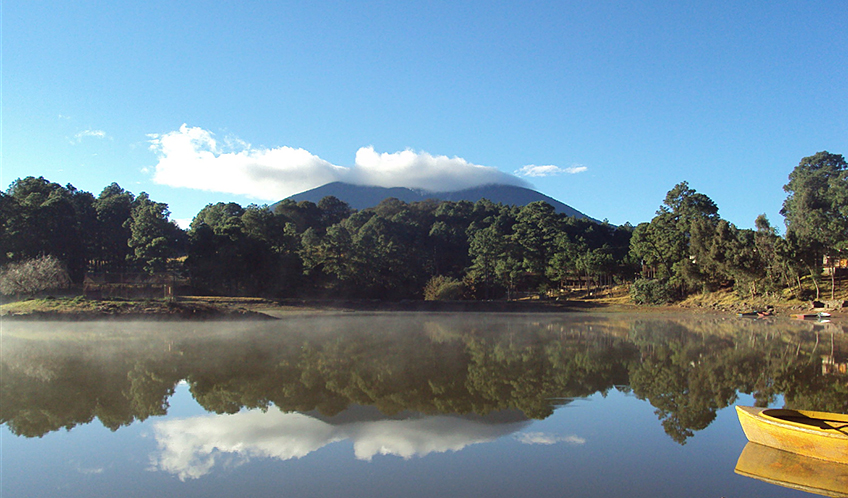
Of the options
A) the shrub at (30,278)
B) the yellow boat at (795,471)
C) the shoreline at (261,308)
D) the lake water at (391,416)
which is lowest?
the shoreline at (261,308)

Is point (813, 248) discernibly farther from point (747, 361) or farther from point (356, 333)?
point (356, 333)

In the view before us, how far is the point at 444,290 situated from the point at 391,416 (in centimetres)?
4464

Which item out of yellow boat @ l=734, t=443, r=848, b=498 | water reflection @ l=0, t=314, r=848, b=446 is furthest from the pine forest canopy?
yellow boat @ l=734, t=443, r=848, b=498

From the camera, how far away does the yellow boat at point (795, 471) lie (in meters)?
6.55

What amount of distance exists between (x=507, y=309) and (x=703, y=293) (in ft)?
61.3

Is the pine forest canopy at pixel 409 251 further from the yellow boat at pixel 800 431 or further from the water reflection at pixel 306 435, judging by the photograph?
the water reflection at pixel 306 435

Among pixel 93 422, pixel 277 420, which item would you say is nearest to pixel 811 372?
pixel 277 420

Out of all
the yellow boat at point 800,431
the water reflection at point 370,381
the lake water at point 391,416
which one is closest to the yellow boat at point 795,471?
the yellow boat at point 800,431

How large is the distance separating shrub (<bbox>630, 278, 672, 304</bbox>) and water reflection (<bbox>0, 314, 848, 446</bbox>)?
2665cm

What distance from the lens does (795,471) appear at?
7.01 m

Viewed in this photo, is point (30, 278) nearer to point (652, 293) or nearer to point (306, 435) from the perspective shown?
point (306, 435)

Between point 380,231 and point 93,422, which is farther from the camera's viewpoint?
point 380,231

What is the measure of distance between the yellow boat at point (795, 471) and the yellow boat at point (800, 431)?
0.11 meters

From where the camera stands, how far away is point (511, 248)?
6147 centimetres
